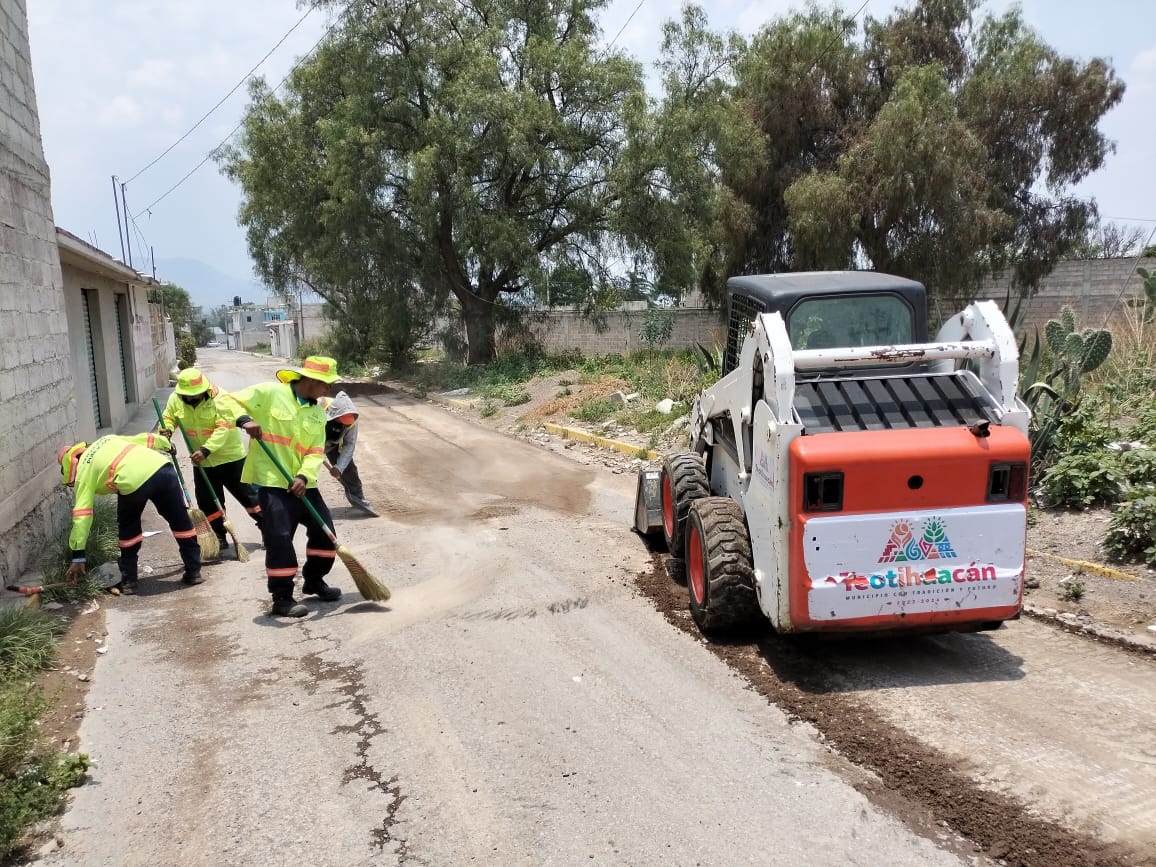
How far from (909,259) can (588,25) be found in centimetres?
1080

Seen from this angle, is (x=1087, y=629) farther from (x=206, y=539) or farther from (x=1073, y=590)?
(x=206, y=539)

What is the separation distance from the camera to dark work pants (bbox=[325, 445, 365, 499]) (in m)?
9.37

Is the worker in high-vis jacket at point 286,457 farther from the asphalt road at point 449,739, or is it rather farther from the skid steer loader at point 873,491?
the skid steer loader at point 873,491

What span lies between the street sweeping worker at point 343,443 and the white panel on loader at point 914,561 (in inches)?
234

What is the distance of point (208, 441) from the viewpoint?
25.6 feet

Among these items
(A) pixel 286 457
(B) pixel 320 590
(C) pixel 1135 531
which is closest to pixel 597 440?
(B) pixel 320 590

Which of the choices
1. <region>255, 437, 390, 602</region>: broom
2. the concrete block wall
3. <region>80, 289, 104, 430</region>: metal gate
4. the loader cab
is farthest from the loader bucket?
<region>80, 289, 104, 430</region>: metal gate

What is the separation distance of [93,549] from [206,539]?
0.89 meters

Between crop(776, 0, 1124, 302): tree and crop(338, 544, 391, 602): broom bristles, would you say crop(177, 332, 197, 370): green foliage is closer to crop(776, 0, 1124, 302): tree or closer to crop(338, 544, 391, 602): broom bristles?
crop(776, 0, 1124, 302): tree

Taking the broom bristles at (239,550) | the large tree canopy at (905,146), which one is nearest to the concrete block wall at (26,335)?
the broom bristles at (239,550)

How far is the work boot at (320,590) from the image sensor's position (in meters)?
6.57

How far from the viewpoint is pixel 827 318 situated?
5.82 meters

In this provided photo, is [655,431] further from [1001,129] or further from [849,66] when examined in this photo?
[1001,129]

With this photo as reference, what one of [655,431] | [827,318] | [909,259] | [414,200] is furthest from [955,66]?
[827,318]
